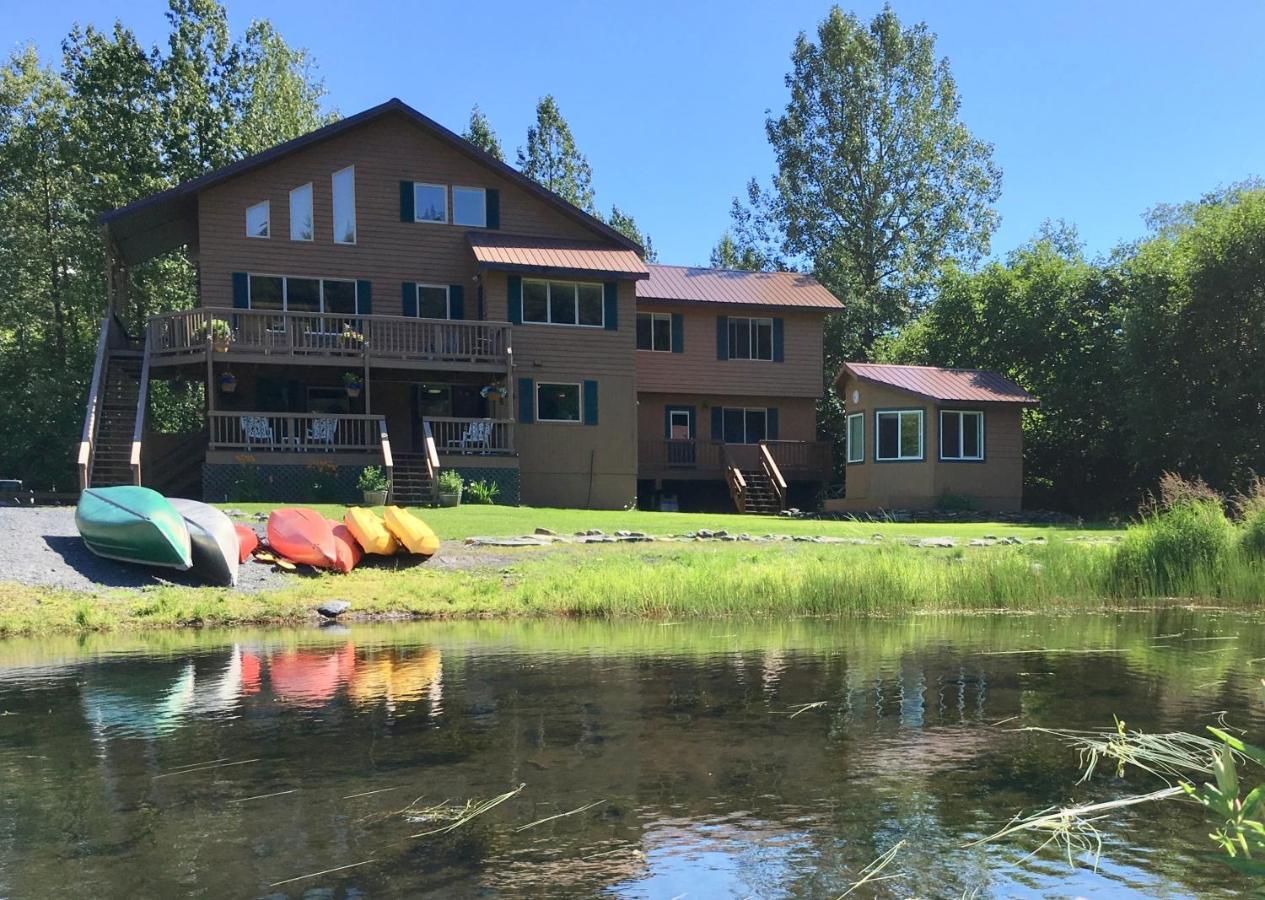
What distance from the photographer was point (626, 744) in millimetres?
6609

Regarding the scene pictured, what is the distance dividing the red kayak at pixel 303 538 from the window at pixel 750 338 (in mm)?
18355

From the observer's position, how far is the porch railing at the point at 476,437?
77.9ft

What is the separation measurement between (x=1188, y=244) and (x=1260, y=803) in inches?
1136

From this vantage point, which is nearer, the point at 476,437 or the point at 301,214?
the point at 476,437

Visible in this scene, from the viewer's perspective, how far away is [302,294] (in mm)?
25625

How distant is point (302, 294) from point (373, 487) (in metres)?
7.63

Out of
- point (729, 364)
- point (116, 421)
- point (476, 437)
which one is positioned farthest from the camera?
point (729, 364)

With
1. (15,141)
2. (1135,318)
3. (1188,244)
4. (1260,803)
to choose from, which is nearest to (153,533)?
(1260,803)

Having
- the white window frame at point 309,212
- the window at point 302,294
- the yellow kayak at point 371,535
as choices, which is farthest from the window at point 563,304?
the yellow kayak at point 371,535

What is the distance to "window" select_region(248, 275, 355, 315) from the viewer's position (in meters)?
25.4

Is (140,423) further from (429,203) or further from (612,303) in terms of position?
(612,303)

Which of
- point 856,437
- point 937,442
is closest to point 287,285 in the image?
point 856,437

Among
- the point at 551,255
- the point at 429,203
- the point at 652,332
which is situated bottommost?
the point at 652,332

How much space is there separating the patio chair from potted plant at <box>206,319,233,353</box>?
1.66 meters
